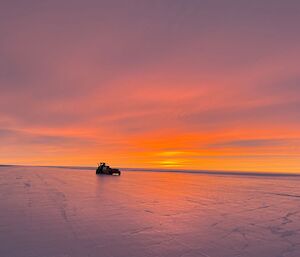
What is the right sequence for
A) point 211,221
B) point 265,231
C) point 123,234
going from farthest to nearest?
point 211,221 → point 265,231 → point 123,234

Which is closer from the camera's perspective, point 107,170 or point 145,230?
point 145,230

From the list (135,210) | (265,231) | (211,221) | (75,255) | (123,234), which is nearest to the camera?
(75,255)

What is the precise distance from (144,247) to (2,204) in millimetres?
11977

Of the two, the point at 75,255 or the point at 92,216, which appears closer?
the point at 75,255

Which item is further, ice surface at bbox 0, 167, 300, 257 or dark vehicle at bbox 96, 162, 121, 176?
dark vehicle at bbox 96, 162, 121, 176

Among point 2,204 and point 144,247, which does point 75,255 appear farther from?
point 2,204

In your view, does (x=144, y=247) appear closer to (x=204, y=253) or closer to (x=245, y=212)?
(x=204, y=253)

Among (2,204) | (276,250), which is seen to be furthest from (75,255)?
(2,204)

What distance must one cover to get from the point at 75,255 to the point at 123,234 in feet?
9.25

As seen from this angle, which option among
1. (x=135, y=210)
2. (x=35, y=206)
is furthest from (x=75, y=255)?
(x=35, y=206)

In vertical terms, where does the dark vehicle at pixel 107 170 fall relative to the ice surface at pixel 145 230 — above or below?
above

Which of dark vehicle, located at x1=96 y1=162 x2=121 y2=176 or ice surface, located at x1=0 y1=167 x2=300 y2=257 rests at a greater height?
dark vehicle, located at x1=96 y1=162 x2=121 y2=176

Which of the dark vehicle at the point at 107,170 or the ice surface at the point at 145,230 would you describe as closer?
the ice surface at the point at 145,230

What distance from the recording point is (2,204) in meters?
17.9
